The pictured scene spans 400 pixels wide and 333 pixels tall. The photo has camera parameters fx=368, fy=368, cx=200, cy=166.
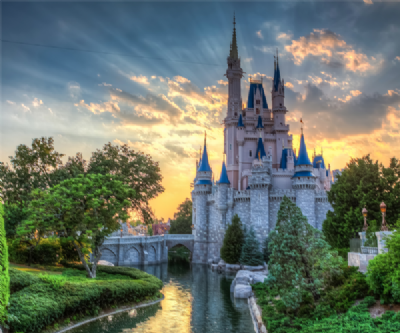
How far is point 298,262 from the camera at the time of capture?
1559 cm

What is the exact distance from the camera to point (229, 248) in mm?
39719

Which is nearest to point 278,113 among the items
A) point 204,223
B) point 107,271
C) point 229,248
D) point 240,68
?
point 240,68

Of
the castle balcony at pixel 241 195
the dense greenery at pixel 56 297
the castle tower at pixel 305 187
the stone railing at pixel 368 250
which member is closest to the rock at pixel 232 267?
the castle balcony at pixel 241 195

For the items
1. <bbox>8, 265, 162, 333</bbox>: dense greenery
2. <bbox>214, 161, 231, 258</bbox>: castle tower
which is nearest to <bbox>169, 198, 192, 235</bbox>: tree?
<bbox>214, 161, 231, 258</bbox>: castle tower

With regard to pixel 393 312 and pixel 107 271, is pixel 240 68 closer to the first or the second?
pixel 107 271

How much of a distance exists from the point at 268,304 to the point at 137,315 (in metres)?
6.77

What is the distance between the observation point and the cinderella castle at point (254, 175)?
139ft

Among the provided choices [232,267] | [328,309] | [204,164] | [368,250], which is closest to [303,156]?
[204,164]

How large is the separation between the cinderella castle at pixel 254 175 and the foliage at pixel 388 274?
91.6ft

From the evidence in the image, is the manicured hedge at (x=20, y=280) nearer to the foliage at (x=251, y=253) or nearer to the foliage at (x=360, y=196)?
the foliage at (x=360, y=196)

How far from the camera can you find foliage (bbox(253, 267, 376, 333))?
516 inches

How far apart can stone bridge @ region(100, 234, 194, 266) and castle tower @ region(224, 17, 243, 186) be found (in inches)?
450

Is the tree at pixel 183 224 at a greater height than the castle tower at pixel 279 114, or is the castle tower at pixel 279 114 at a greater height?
the castle tower at pixel 279 114

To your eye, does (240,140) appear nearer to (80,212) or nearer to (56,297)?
(80,212)
